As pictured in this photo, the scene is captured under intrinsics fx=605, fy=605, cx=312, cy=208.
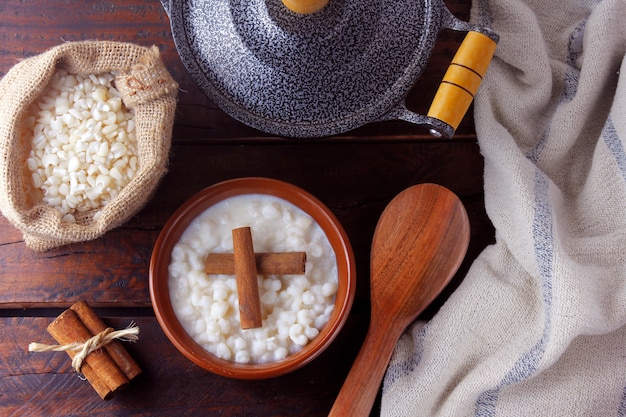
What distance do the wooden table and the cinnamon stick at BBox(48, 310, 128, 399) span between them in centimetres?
4

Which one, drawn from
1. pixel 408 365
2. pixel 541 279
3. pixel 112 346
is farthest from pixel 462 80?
pixel 112 346

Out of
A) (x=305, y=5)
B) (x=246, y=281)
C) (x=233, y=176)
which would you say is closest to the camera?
(x=305, y=5)

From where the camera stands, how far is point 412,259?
0.80 metres

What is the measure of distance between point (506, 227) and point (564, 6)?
324 millimetres

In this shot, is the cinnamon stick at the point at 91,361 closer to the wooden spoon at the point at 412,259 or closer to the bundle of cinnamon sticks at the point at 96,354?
the bundle of cinnamon sticks at the point at 96,354

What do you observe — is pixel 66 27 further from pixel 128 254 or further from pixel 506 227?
pixel 506 227

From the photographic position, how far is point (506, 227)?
2.59 feet

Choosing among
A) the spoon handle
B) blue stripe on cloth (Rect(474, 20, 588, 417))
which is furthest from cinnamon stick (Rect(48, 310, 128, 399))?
blue stripe on cloth (Rect(474, 20, 588, 417))

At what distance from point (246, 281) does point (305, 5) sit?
326mm

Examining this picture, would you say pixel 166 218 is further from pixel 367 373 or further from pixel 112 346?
pixel 367 373

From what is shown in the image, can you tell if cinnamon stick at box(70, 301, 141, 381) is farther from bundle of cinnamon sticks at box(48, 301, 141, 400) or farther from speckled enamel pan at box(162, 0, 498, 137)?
speckled enamel pan at box(162, 0, 498, 137)

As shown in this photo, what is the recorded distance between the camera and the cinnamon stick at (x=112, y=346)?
789 millimetres

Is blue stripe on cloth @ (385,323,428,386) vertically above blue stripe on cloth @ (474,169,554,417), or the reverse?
blue stripe on cloth @ (474,169,554,417)

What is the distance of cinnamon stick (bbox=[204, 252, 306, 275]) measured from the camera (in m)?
0.75
